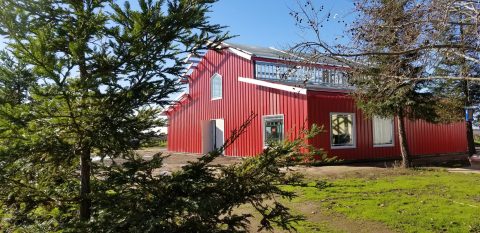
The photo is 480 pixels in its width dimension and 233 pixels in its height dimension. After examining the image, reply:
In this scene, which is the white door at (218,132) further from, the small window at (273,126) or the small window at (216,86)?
the small window at (273,126)

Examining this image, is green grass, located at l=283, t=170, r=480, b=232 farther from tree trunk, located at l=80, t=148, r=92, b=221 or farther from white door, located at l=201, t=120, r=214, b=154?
white door, located at l=201, t=120, r=214, b=154

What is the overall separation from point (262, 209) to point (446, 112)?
19.3 m

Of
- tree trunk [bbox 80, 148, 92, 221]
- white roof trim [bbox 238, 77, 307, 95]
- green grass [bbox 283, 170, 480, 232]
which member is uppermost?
white roof trim [bbox 238, 77, 307, 95]

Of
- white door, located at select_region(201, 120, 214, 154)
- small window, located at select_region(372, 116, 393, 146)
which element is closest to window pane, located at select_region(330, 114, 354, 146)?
small window, located at select_region(372, 116, 393, 146)

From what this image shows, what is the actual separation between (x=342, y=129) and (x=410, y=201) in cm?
1016

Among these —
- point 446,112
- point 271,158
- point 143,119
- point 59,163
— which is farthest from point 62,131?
point 446,112

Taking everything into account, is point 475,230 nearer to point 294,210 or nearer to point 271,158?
point 294,210

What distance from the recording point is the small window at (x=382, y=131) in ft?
65.3

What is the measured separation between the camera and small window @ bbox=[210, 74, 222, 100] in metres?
23.4

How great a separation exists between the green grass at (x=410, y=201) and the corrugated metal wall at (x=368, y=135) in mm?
4612

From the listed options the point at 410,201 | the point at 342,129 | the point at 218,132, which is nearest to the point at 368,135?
the point at 342,129

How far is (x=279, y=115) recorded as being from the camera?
18.6 meters

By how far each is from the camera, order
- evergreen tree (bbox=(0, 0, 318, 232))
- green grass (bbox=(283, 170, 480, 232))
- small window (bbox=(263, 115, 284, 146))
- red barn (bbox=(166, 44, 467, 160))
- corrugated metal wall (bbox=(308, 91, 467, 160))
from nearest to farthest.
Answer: evergreen tree (bbox=(0, 0, 318, 232)) < green grass (bbox=(283, 170, 480, 232)) < corrugated metal wall (bbox=(308, 91, 467, 160)) < red barn (bbox=(166, 44, 467, 160)) < small window (bbox=(263, 115, 284, 146))

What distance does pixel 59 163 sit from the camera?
11.6 feet
